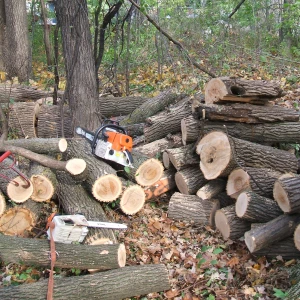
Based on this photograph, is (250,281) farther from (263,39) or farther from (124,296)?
(263,39)

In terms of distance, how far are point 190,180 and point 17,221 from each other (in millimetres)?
2172

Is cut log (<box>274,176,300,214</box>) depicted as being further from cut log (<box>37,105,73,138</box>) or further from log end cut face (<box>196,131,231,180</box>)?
cut log (<box>37,105,73,138</box>)

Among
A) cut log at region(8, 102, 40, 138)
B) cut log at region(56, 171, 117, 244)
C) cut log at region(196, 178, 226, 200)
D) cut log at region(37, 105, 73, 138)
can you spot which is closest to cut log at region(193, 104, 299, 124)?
cut log at region(196, 178, 226, 200)

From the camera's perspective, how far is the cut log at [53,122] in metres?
6.55

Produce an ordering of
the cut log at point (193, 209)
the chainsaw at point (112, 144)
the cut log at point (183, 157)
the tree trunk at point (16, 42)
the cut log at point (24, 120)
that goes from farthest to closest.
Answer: the tree trunk at point (16, 42)
the cut log at point (24, 120)
the cut log at point (183, 157)
the cut log at point (193, 209)
the chainsaw at point (112, 144)

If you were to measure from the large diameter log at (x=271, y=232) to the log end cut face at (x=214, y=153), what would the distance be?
2.94ft

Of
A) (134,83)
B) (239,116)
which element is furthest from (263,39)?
(239,116)

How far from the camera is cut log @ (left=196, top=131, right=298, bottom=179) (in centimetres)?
495

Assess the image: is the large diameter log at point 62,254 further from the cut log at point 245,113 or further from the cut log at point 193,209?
the cut log at point 245,113

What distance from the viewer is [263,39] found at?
1223cm

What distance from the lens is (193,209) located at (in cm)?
523

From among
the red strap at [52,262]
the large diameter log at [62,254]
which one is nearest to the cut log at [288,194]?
the large diameter log at [62,254]

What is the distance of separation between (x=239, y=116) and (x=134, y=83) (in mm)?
4552

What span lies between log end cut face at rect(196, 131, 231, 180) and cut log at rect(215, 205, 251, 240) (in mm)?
469
